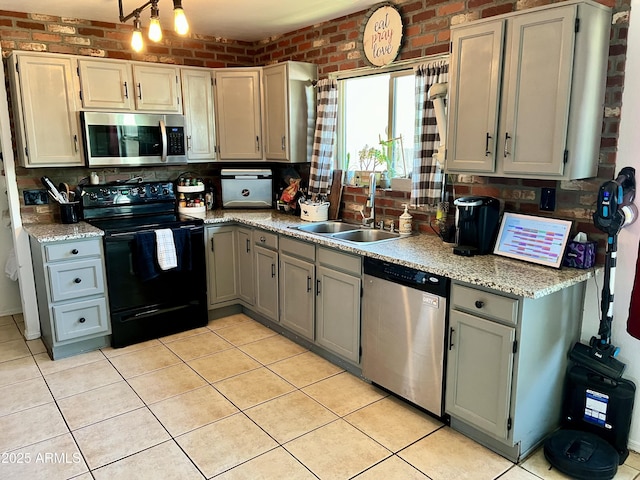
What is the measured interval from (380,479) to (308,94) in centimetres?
303

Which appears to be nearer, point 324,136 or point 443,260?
point 443,260

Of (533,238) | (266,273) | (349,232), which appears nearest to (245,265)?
(266,273)

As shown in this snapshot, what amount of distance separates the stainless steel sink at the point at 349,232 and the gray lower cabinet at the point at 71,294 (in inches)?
59.5

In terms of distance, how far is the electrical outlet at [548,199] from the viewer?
2578mm


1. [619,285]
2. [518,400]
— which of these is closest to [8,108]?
[518,400]

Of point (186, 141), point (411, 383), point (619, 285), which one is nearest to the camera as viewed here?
point (619, 285)

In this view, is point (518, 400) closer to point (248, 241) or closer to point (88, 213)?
point (248, 241)

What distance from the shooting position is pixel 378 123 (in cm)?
371

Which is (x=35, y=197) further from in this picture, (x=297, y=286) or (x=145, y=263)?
(x=297, y=286)

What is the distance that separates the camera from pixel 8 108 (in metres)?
3.57

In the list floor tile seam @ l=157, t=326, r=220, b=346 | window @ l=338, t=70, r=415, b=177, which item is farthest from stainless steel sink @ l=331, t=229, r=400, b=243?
floor tile seam @ l=157, t=326, r=220, b=346

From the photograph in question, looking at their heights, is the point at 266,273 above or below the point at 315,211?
below

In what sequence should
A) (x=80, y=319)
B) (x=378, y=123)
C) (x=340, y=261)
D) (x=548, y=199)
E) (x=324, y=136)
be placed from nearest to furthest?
1. (x=548, y=199)
2. (x=340, y=261)
3. (x=80, y=319)
4. (x=378, y=123)
5. (x=324, y=136)

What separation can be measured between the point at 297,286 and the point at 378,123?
1.40 m
